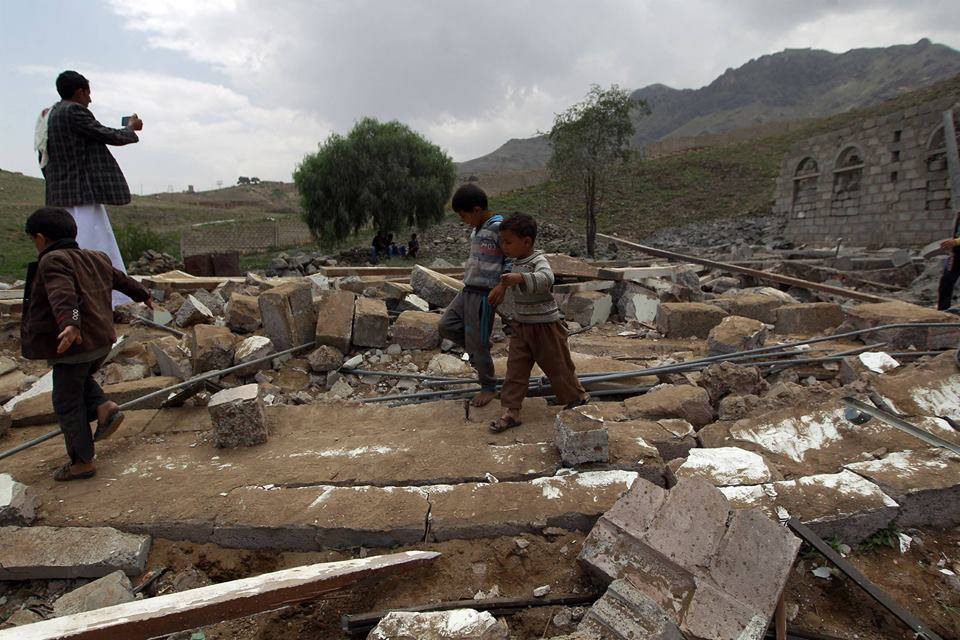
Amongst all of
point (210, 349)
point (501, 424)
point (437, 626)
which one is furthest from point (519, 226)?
point (210, 349)

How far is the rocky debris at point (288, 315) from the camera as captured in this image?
4.91 meters

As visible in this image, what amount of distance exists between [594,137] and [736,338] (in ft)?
49.6

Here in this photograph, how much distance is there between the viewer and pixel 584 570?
2117 millimetres

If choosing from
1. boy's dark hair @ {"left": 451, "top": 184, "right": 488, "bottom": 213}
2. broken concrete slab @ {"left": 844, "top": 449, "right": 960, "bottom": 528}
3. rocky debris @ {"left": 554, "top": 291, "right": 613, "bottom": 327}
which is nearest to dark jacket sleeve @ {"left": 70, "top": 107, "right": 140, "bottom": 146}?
boy's dark hair @ {"left": 451, "top": 184, "right": 488, "bottom": 213}

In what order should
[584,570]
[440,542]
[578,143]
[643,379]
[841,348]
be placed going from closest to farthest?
1. [584,570]
2. [440,542]
3. [643,379]
4. [841,348]
5. [578,143]

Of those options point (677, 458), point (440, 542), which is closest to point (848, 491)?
point (677, 458)

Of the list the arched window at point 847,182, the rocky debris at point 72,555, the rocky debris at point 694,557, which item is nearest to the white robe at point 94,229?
the rocky debris at point 72,555

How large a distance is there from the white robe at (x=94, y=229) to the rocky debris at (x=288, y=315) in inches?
48.5

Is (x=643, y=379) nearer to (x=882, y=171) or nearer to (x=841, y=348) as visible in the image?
(x=841, y=348)

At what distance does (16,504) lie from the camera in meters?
2.54

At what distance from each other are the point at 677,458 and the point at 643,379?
112 cm

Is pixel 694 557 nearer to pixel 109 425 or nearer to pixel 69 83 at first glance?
pixel 109 425

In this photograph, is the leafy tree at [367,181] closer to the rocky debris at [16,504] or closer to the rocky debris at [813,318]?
the rocky debris at [813,318]

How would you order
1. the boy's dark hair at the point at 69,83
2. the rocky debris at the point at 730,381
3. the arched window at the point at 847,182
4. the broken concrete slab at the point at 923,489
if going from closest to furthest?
the broken concrete slab at the point at 923,489, the rocky debris at the point at 730,381, the boy's dark hair at the point at 69,83, the arched window at the point at 847,182
